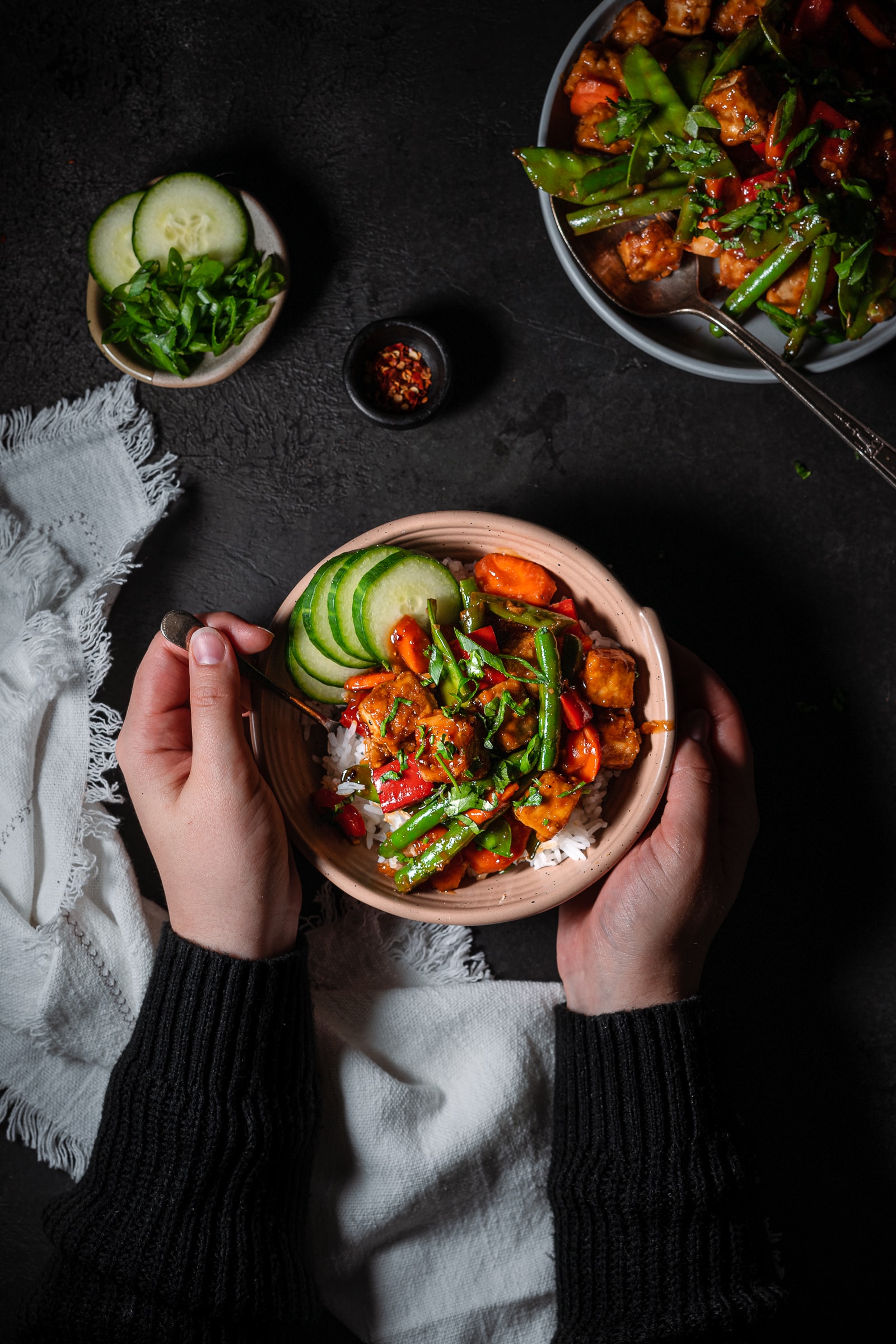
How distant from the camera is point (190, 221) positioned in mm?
2867

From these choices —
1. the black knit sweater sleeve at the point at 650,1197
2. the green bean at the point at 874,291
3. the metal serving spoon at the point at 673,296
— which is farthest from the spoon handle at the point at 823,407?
the black knit sweater sleeve at the point at 650,1197

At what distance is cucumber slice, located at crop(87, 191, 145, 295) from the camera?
9.56 feet

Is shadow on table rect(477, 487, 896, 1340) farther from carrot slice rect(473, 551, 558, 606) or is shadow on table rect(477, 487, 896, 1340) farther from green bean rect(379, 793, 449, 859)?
green bean rect(379, 793, 449, 859)

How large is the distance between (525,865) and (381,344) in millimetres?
1786

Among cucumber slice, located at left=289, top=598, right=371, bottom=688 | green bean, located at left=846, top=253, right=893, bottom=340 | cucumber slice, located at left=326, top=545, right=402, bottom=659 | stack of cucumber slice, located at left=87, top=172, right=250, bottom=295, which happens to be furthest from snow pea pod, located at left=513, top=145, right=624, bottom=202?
cucumber slice, located at left=289, top=598, right=371, bottom=688

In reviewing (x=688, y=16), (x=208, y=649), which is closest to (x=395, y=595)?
(x=208, y=649)

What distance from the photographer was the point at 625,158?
8.63 ft

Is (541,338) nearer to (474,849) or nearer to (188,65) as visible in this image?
(188,65)

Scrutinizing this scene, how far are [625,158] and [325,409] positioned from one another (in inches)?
49.0

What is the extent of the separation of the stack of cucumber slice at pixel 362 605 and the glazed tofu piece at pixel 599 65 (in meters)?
1.58

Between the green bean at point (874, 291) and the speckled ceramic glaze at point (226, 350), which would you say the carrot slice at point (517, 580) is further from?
the green bean at point (874, 291)

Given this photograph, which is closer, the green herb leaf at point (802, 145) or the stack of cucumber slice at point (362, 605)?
the stack of cucumber slice at point (362, 605)

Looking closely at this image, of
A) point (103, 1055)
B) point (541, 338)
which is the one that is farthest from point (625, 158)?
point (103, 1055)

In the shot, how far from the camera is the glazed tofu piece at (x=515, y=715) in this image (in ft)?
7.71
